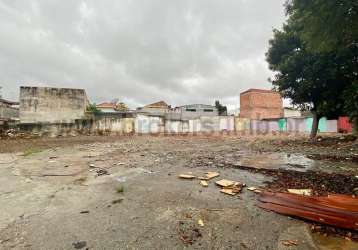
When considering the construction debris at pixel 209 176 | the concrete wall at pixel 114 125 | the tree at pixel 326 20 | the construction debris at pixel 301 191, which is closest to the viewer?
the construction debris at pixel 301 191

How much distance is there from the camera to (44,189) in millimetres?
3863

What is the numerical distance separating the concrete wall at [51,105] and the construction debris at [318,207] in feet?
66.2

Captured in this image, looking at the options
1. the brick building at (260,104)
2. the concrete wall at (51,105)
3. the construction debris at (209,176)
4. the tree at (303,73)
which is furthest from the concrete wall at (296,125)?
the construction debris at (209,176)

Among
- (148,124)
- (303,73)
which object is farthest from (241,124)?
(303,73)

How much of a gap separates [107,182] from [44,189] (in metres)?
1.03

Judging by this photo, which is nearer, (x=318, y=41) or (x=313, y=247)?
(x=313, y=247)

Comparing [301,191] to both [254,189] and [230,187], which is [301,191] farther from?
[230,187]

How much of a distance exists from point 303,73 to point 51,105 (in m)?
20.8

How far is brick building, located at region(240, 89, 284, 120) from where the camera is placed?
35.8 metres

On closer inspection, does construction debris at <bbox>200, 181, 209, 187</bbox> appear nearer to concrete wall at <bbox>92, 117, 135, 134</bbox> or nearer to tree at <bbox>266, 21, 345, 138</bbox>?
tree at <bbox>266, 21, 345, 138</bbox>

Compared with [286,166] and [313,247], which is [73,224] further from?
[286,166]

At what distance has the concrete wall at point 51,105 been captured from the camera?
20594mm

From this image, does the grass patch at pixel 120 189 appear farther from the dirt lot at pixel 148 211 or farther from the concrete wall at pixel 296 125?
the concrete wall at pixel 296 125

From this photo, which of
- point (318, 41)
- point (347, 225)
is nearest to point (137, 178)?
point (347, 225)
